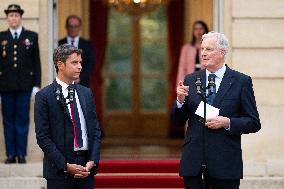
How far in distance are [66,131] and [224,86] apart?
1.23 meters

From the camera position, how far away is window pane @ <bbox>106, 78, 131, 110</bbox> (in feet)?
52.5

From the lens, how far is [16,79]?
1001cm

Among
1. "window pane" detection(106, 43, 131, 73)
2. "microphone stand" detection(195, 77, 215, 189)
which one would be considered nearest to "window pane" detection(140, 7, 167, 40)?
"window pane" detection(106, 43, 131, 73)

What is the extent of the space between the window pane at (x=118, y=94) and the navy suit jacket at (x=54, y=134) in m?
9.67

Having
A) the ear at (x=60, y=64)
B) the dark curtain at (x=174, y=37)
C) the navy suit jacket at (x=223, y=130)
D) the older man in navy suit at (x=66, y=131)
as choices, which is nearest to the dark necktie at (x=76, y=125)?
the older man in navy suit at (x=66, y=131)

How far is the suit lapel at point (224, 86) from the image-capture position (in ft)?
20.2

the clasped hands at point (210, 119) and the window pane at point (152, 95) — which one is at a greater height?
the clasped hands at point (210, 119)

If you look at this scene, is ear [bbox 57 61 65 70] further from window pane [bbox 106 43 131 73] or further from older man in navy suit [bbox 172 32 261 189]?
window pane [bbox 106 43 131 73]

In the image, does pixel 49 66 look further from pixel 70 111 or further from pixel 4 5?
pixel 70 111

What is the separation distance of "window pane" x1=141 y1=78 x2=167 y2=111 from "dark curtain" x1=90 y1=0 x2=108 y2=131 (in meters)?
1.06

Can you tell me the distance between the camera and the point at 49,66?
10.5 m

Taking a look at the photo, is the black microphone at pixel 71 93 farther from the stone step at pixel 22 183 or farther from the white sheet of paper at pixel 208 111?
the stone step at pixel 22 183

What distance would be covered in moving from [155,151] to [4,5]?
326cm

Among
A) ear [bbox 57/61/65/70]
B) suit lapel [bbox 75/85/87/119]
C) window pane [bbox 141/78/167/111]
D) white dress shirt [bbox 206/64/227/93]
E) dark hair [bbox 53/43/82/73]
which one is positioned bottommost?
window pane [bbox 141/78/167/111]
